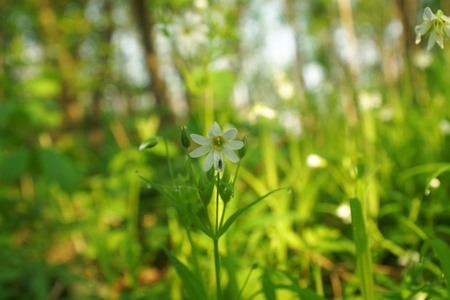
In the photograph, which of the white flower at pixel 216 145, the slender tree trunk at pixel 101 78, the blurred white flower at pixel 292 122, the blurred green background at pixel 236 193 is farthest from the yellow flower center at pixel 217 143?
the slender tree trunk at pixel 101 78

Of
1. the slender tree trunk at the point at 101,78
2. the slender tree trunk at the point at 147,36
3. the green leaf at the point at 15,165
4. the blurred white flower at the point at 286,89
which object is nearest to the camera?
the green leaf at the point at 15,165

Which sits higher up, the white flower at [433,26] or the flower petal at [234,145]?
the white flower at [433,26]

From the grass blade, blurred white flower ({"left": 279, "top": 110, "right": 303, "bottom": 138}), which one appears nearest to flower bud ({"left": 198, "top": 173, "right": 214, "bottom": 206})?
→ the grass blade

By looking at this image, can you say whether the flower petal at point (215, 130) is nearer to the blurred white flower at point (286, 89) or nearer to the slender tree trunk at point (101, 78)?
the blurred white flower at point (286, 89)

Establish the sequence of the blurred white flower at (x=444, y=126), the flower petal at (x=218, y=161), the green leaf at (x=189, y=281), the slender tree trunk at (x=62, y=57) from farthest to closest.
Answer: the slender tree trunk at (x=62, y=57), the blurred white flower at (x=444, y=126), the green leaf at (x=189, y=281), the flower petal at (x=218, y=161)

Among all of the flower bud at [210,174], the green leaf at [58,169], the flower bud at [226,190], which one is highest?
the green leaf at [58,169]

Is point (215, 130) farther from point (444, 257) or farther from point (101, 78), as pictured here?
point (101, 78)

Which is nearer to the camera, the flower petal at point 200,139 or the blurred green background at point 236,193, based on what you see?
the flower petal at point 200,139

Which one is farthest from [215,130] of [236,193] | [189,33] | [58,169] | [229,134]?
[58,169]

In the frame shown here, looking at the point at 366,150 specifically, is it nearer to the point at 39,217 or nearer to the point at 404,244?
the point at 404,244
